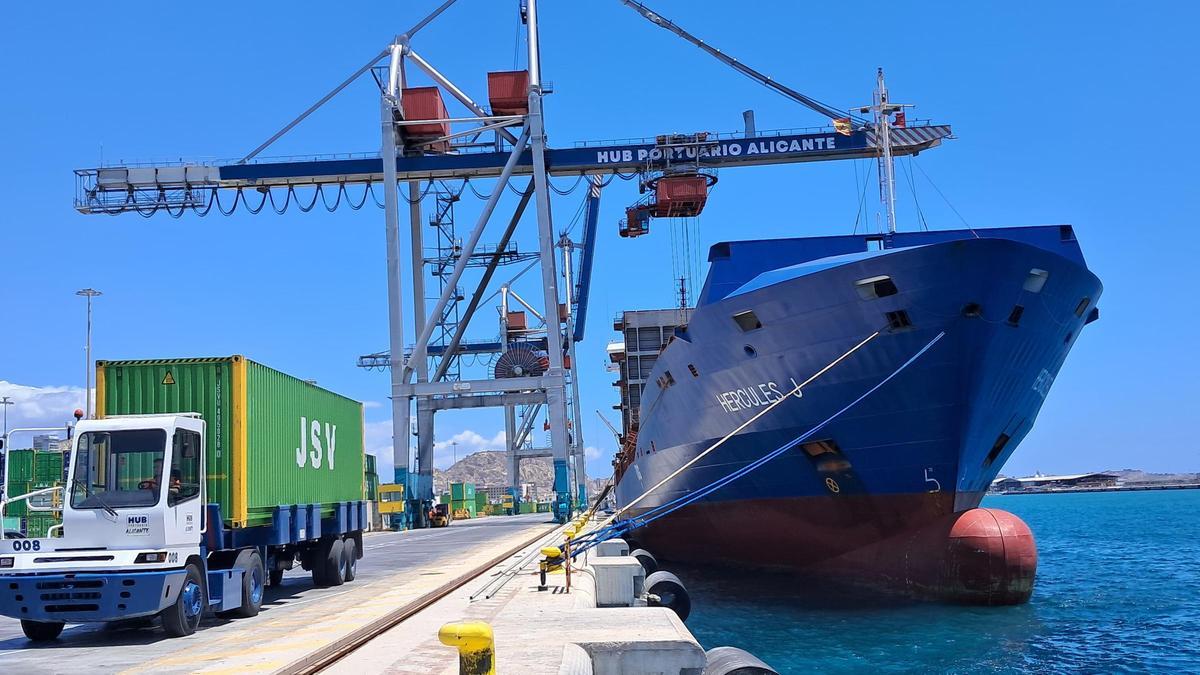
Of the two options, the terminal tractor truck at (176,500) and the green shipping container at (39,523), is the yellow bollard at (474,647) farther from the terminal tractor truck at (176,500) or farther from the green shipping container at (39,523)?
the green shipping container at (39,523)

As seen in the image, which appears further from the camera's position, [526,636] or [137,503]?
[137,503]

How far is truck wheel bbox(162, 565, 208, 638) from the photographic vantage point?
11.7 metres

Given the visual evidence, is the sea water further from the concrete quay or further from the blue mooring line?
the concrete quay

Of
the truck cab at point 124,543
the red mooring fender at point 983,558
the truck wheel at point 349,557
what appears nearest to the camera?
the truck cab at point 124,543

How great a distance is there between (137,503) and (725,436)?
10574 millimetres

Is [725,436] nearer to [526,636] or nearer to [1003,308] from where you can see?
[1003,308]

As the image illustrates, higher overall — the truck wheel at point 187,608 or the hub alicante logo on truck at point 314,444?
the hub alicante logo on truck at point 314,444

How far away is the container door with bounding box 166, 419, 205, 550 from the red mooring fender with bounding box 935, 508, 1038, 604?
1107 centimetres

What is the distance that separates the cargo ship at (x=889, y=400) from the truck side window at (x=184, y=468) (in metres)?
7.34

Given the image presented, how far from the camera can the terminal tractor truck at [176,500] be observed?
36.9 ft

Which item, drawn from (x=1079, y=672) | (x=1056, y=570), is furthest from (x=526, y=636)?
(x=1056, y=570)

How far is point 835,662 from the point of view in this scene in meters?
13.1

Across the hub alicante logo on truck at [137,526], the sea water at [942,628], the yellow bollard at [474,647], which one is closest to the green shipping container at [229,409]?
the hub alicante logo on truck at [137,526]

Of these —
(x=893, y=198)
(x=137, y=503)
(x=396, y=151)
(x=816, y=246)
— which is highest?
(x=396, y=151)
